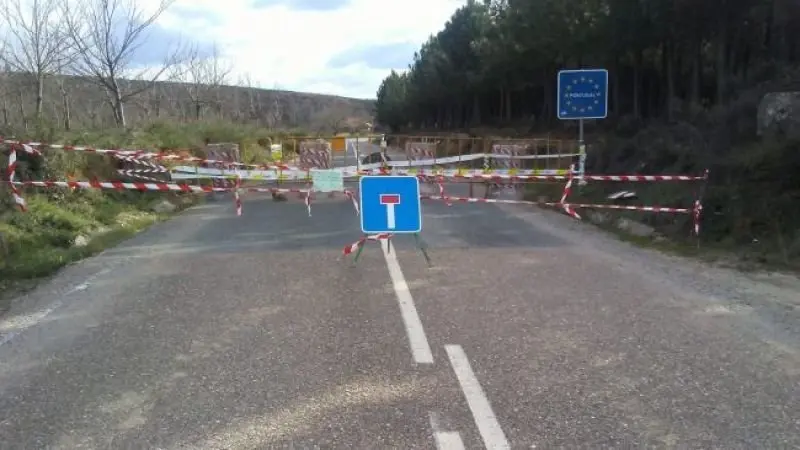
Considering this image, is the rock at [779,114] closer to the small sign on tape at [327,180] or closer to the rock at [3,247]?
the small sign on tape at [327,180]

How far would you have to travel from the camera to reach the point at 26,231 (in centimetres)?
1148

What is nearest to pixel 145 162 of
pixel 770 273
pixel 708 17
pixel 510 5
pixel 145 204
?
pixel 145 204

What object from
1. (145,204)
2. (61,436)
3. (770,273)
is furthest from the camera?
(145,204)

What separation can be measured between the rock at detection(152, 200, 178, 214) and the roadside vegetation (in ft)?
34.0

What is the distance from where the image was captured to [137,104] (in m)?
36.0

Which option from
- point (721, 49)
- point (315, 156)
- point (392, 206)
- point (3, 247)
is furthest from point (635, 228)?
point (721, 49)

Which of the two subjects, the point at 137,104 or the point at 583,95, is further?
the point at 137,104

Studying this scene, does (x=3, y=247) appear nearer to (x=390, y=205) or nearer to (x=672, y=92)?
(x=390, y=205)

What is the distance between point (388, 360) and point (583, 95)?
16.5 m

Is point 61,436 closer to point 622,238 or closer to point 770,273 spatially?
point 770,273

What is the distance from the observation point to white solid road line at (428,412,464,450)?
394 cm

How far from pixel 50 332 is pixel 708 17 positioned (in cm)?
2488

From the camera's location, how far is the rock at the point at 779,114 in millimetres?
12297

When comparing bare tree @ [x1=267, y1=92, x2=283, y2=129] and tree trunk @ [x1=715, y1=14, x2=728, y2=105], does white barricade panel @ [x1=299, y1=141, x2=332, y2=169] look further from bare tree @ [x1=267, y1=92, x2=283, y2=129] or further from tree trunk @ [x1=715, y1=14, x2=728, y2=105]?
bare tree @ [x1=267, y1=92, x2=283, y2=129]
